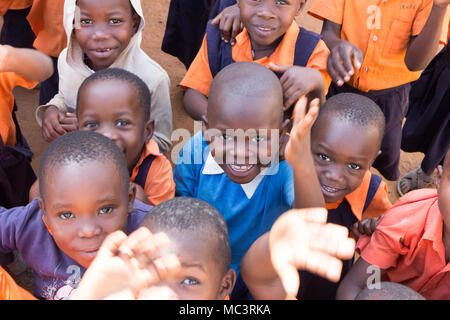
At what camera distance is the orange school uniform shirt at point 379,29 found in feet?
7.22

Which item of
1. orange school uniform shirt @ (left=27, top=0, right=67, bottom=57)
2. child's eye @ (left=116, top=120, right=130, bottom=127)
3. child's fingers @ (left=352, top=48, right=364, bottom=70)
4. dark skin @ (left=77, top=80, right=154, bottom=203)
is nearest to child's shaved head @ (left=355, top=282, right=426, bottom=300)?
dark skin @ (left=77, top=80, right=154, bottom=203)

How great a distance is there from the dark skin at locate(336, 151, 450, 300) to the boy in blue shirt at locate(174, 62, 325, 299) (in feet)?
1.08

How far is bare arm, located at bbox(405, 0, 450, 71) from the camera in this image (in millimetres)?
2018

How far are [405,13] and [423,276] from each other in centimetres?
126

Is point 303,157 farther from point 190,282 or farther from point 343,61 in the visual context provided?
point 343,61

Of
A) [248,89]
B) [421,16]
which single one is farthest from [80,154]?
[421,16]

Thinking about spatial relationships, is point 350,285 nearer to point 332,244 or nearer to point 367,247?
point 367,247

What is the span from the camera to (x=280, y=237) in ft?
4.09

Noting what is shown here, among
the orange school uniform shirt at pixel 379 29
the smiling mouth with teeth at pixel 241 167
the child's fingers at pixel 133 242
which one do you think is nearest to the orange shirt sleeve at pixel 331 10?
the orange school uniform shirt at pixel 379 29

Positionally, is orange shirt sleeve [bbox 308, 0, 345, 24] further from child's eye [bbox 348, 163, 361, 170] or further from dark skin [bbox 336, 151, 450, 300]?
dark skin [bbox 336, 151, 450, 300]

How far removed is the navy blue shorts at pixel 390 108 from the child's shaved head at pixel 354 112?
0.61 meters

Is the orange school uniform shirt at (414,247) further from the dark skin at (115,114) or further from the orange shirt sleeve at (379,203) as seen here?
the dark skin at (115,114)

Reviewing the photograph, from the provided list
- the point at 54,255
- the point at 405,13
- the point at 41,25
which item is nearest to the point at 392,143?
the point at 405,13

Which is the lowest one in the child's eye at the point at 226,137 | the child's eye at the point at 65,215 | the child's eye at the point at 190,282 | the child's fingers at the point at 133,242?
the child's eye at the point at 190,282
